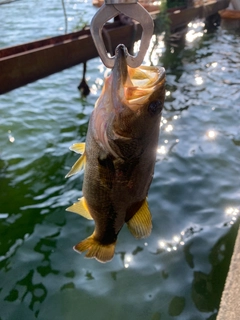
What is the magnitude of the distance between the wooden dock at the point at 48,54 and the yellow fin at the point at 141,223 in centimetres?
455

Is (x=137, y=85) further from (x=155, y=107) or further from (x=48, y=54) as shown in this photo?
(x=48, y=54)

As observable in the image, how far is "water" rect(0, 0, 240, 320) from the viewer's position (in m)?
4.46

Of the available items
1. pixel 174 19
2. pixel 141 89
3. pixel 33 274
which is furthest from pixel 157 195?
pixel 174 19

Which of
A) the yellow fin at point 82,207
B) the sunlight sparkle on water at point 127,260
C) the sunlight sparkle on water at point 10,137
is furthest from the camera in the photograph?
the sunlight sparkle on water at point 10,137

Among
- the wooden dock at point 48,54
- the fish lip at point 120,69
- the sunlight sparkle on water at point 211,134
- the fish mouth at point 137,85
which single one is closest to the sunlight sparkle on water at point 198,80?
the wooden dock at point 48,54

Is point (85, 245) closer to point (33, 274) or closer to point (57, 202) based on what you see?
point (33, 274)

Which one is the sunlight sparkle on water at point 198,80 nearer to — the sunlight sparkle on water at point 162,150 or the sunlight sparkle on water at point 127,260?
the sunlight sparkle on water at point 162,150

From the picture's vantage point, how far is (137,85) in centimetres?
195

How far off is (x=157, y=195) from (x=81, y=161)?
3.98 meters

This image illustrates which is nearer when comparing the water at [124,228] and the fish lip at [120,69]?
the fish lip at [120,69]

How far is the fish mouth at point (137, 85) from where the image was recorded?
183cm

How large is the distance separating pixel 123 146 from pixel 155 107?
0.25 m

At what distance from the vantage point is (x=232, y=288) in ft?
12.0

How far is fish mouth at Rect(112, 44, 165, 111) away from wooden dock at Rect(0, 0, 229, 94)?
4.56 m
